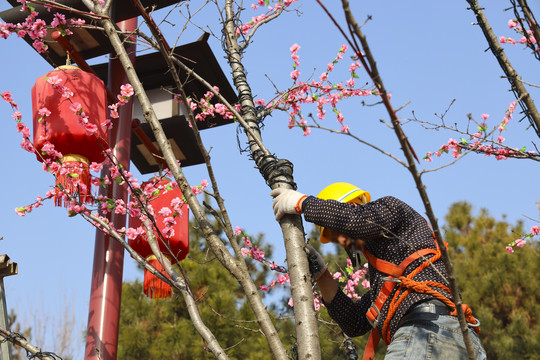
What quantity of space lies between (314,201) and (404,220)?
46 cm

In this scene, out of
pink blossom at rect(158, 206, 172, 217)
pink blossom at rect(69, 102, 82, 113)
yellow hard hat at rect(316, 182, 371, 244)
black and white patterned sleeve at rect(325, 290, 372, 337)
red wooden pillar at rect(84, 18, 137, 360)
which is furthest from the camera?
pink blossom at rect(158, 206, 172, 217)

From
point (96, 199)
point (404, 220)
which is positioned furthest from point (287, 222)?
point (96, 199)

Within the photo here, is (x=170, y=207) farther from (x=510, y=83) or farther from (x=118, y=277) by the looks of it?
(x=510, y=83)

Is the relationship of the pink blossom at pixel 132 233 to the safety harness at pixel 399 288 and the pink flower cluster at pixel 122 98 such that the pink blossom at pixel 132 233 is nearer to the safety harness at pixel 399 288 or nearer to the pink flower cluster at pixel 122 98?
the pink flower cluster at pixel 122 98

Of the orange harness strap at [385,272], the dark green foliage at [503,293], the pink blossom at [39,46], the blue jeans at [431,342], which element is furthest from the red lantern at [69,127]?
the dark green foliage at [503,293]

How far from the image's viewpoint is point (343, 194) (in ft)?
9.41

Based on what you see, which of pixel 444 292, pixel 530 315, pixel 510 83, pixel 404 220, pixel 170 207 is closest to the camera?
pixel 444 292

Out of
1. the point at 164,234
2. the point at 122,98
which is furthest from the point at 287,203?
the point at 122,98

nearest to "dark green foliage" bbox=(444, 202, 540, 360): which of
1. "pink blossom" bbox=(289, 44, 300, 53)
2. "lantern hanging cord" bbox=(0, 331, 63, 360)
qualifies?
"pink blossom" bbox=(289, 44, 300, 53)

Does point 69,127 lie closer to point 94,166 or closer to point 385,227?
point 94,166

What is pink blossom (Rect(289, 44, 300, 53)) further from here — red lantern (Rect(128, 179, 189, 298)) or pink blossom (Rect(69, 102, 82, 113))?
pink blossom (Rect(69, 102, 82, 113))

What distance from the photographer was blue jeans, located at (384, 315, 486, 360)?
2.30m

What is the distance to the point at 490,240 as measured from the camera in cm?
1541

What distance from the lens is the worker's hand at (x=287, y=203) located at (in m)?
2.59
